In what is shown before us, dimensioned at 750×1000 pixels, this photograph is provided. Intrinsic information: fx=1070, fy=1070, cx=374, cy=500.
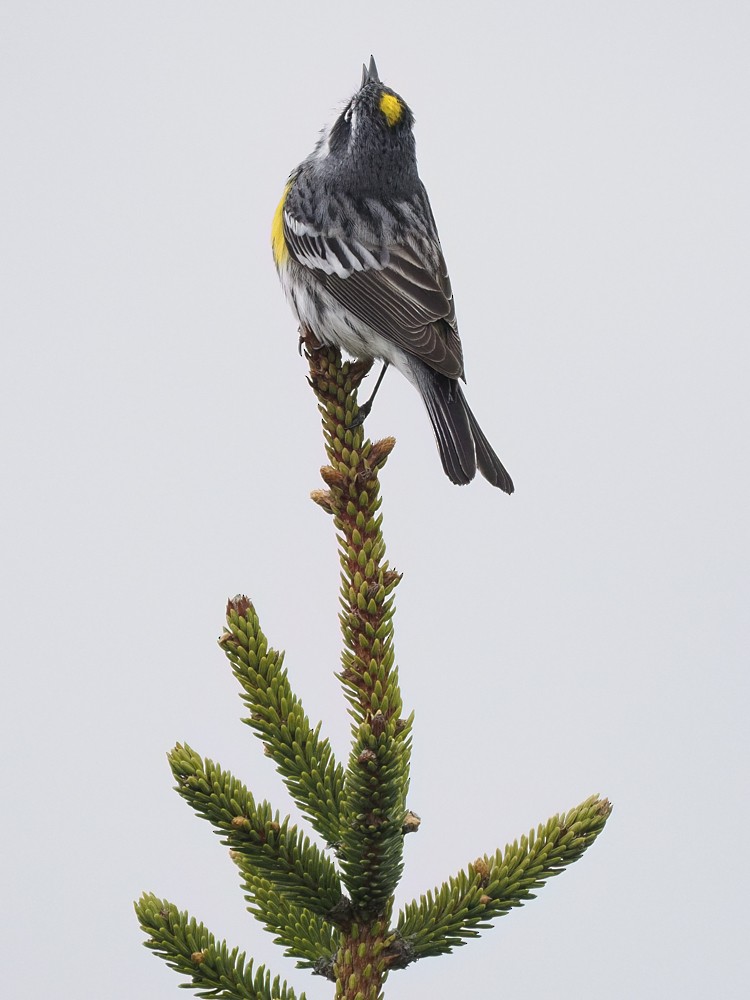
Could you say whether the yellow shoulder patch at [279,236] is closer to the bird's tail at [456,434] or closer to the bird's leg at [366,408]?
the bird's leg at [366,408]

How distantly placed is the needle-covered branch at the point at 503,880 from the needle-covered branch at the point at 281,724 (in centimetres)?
20

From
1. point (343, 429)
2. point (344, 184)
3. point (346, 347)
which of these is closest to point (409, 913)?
point (343, 429)

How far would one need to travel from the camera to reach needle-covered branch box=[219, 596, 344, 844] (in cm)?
157

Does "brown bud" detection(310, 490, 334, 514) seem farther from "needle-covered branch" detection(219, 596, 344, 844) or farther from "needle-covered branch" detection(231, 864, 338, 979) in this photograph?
"needle-covered branch" detection(231, 864, 338, 979)

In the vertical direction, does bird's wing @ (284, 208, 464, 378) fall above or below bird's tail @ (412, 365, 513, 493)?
above

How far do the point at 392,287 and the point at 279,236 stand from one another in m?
0.56

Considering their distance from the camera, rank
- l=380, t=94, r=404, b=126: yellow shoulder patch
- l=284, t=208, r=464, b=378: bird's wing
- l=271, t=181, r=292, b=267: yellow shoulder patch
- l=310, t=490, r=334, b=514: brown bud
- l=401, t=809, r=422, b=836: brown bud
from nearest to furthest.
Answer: l=401, t=809, r=422, b=836: brown bud
l=310, t=490, r=334, b=514: brown bud
l=284, t=208, r=464, b=378: bird's wing
l=380, t=94, r=404, b=126: yellow shoulder patch
l=271, t=181, r=292, b=267: yellow shoulder patch

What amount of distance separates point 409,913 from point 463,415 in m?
1.72

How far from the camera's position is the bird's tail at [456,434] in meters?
2.79

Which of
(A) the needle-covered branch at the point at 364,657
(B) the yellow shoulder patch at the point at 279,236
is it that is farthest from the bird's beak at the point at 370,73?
(A) the needle-covered branch at the point at 364,657

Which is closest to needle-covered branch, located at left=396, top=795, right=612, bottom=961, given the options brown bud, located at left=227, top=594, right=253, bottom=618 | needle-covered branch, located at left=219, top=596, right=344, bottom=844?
needle-covered branch, located at left=219, top=596, right=344, bottom=844

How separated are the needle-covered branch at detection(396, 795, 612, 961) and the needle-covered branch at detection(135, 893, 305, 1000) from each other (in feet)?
0.67

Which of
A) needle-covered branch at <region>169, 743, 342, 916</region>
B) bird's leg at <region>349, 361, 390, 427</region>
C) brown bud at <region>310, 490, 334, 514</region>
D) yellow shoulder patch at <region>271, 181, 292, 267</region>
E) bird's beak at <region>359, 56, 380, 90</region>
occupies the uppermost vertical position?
bird's beak at <region>359, 56, 380, 90</region>

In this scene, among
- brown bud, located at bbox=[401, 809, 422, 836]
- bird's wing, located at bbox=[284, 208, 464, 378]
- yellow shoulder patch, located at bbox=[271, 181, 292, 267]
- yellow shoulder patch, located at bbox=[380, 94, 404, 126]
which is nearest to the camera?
brown bud, located at bbox=[401, 809, 422, 836]
